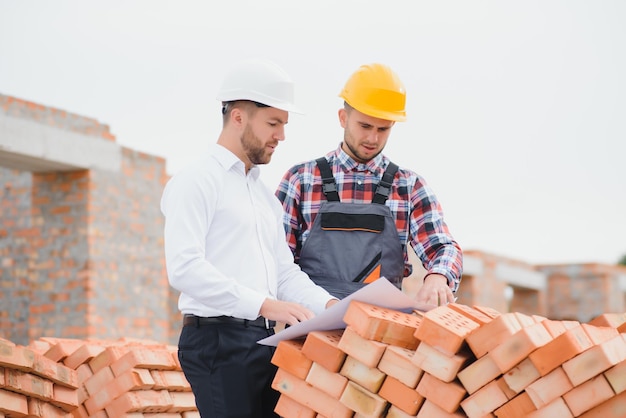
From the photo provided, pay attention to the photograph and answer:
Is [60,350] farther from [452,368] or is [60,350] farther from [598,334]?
[598,334]

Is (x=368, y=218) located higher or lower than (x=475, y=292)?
higher

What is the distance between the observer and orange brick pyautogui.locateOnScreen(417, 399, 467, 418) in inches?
103

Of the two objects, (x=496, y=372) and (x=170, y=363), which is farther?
(x=170, y=363)

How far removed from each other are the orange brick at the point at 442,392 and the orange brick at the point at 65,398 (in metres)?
2.15

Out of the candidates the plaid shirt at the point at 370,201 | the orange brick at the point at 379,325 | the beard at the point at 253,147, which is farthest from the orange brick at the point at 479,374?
the plaid shirt at the point at 370,201

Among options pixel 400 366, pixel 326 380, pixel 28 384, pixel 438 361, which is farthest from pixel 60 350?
pixel 438 361

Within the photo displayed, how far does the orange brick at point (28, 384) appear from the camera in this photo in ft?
13.1

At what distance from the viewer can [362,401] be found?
8.95 feet

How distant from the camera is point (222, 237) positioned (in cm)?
308

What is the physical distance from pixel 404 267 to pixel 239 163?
3.56ft

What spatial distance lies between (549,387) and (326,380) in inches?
24.6

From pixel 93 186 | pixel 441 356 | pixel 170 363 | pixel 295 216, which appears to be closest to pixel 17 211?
pixel 93 186

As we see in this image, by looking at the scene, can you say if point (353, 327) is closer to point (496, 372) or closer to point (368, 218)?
point (496, 372)

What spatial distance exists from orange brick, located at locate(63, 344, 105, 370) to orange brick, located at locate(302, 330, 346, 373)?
219cm
